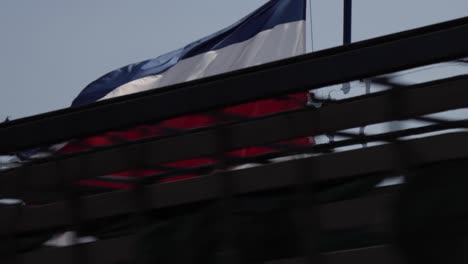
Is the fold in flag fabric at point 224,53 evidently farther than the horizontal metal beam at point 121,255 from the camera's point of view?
Yes

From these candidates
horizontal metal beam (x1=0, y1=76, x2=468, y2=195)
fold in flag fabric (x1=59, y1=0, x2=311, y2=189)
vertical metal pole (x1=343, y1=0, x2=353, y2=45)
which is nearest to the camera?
horizontal metal beam (x1=0, y1=76, x2=468, y2=195)

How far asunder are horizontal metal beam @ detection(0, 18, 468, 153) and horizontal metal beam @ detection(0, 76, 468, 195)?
13cm

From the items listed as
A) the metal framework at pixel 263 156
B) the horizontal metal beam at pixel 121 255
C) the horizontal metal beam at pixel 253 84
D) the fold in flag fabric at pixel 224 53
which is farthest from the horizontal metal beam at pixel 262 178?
the fold in flag fabric at pixel 224 53

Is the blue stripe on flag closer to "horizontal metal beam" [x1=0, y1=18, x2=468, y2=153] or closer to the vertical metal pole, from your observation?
the vertical metal pole

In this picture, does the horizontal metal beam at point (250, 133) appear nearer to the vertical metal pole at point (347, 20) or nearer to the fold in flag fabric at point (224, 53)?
the fold in flag fabric at point (224, 53)

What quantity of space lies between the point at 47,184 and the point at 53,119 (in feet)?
0.87

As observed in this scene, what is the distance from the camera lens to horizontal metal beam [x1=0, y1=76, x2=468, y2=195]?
2896 mm

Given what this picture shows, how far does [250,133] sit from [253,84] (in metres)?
0.20

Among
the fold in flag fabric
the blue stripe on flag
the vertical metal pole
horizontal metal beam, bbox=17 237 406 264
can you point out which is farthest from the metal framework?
the vertical metal pole

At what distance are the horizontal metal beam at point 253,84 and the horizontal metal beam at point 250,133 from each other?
13 centimetres

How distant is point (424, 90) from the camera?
2898 mm

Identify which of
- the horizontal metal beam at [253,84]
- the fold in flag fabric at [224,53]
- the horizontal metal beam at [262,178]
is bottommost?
the horizontal metal beam at [262,178]

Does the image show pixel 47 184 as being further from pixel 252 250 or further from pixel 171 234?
pixel 252 250

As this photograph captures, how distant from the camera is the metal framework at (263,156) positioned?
284 cm
